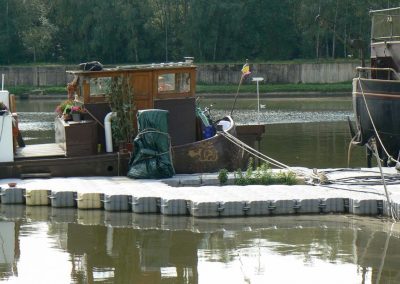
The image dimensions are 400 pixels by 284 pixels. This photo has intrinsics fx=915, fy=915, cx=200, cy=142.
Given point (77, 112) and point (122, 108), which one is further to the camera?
point (77, 112)

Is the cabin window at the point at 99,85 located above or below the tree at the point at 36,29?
below

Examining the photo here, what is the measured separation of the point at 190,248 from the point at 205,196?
2.56 m

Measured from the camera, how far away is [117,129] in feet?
64.5

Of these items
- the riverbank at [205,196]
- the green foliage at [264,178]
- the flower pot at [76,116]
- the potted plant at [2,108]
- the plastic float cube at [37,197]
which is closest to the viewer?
the riverbank at [205,196]

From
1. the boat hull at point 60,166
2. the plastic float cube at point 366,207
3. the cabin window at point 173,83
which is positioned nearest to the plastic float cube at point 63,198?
the boat hull at point 60,166

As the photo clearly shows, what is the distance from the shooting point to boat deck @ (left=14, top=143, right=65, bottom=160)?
19.7 m

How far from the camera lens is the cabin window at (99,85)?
19938mm

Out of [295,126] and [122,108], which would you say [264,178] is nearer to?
[122,108]

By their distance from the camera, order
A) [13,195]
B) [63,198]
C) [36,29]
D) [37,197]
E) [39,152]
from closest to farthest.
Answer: [63,198] → [37,197] → [13,195] → [39,152] → [36,29]

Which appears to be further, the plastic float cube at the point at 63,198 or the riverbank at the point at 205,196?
the plastic float cube at the point at 63,198

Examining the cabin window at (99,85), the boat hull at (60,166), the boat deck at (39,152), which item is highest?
the cabin window at (99,85)

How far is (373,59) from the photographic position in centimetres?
2573

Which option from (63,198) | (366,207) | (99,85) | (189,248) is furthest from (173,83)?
(189,248)

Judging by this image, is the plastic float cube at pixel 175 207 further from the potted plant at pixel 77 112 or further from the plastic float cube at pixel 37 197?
the potted plant at pixel 77 112
